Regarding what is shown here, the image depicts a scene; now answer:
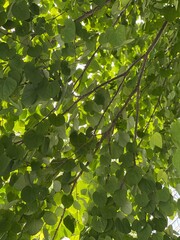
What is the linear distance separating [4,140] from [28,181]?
0.07 metres

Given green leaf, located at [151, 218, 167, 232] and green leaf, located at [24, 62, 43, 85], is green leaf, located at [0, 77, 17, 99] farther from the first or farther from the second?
green leaf, located at [151, 218, 167, 232]

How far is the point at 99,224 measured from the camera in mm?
630

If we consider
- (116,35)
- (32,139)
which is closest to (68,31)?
(116,35)

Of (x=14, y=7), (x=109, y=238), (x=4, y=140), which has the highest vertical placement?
(x=14, y=7)

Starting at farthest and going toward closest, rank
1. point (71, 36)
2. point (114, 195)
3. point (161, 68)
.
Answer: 1. point (161, 68)
2. point (114, 195)
3. point (71, 36)

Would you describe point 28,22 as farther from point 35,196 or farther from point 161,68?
point 161,68

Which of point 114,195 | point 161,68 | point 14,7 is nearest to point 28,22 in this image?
point 14,7

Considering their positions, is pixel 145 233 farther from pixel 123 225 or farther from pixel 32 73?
pixel 32 73

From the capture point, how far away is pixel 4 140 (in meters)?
0.61

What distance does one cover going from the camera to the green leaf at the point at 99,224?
63 cm

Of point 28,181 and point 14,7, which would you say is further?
point 28,181

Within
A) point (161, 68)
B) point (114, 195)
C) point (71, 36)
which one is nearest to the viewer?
point (71, 36)

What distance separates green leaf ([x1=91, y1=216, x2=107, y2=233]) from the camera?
24.7 inches

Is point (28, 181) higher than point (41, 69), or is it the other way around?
point (41, 69)
